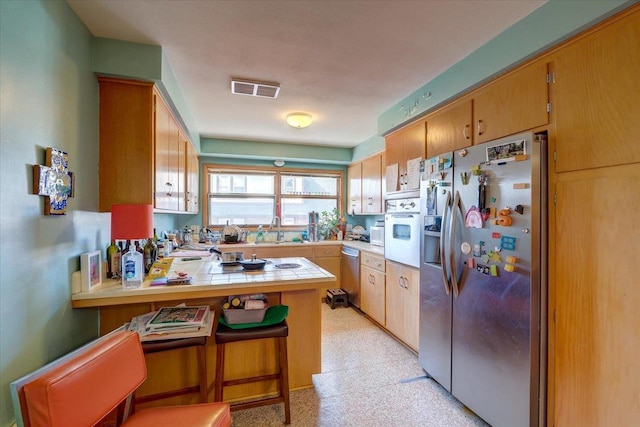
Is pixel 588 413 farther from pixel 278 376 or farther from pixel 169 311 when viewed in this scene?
pixel 169 311

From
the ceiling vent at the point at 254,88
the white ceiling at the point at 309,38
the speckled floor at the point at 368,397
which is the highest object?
the white ceiling at the point at 309,38

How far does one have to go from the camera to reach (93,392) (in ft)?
3.37

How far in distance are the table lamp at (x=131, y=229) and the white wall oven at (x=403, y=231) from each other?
206 centimetres

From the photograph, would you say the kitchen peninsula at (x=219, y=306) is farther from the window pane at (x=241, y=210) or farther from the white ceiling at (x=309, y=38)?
the window pane at (x=241, y=210)

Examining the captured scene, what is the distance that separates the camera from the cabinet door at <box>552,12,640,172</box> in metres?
1.24

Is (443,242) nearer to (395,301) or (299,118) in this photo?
(395,301)

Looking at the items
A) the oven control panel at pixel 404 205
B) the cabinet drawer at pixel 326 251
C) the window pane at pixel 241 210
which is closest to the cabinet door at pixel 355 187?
the cabinet drawer at pixel 326 251

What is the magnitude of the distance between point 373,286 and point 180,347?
2410 mm

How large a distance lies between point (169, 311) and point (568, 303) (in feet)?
7.32

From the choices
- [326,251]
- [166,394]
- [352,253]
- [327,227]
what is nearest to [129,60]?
[166,394]

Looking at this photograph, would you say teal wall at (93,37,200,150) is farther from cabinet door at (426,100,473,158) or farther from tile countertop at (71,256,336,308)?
cabinet door at (426,100,473,158)

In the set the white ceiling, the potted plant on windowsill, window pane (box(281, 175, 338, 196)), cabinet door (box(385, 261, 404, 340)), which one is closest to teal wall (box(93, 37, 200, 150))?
the white ceiling

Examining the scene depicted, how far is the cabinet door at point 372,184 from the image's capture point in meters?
3.95

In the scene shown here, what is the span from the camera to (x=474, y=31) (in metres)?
1.74
